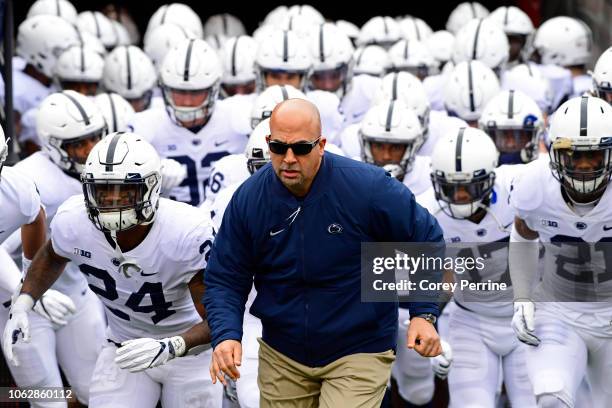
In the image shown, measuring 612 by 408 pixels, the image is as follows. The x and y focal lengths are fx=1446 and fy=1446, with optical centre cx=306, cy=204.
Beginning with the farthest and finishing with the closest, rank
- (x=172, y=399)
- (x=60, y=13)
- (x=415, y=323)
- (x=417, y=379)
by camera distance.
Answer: (x=60, y=13) < (x=417, y=379) < (x=172, y=399) < (x=415, y=323)

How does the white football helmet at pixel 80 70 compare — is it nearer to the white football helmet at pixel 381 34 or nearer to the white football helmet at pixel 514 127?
the white football helmet at pixel 381 34

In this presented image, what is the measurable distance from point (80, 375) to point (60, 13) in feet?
18.1

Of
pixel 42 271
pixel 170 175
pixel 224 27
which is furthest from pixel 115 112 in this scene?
pixel 224 27

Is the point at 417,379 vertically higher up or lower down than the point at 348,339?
lower down

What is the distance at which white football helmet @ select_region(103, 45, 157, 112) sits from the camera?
1053cm

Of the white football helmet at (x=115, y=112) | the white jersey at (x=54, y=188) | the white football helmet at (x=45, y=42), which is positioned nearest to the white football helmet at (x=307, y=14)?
the white football helmet at (x=45, y=42)

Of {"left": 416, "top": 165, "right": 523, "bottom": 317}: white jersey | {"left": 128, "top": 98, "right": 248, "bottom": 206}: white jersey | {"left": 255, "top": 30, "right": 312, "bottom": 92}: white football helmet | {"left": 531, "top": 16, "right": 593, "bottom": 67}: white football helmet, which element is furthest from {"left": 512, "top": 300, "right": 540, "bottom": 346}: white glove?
{"left": 531, "top": 16, "right": 593, "bottom": 67}: white football helmet

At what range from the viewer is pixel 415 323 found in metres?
5.23

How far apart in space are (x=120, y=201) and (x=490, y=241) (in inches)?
84.8

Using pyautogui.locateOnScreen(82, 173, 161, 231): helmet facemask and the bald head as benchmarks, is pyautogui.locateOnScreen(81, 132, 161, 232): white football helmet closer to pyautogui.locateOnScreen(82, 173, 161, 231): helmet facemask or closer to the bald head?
pyautogui.locateOnScreen(82, 173, 161, 231): helmet facemask

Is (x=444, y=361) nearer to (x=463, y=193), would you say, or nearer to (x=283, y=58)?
(x=463, y=193)

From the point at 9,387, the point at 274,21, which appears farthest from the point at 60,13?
the point at 9,387

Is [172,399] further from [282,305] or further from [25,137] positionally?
[25,137]

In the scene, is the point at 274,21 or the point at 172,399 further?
the point at 274,21
